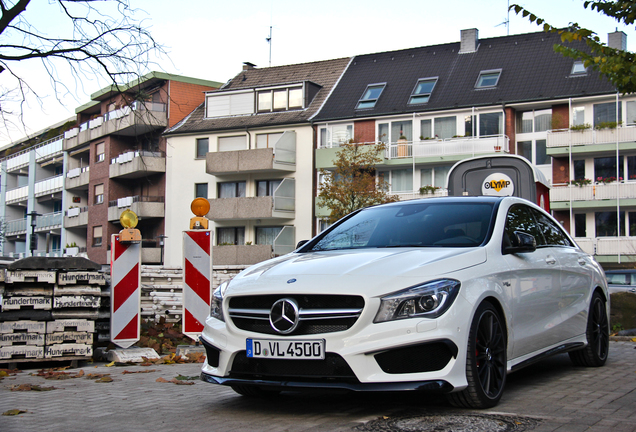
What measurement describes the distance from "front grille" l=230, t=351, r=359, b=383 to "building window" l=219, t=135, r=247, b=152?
42378 mm

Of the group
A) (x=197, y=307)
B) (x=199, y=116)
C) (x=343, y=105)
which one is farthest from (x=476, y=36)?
(x=197, y=307)

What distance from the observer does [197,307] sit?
33.2ft

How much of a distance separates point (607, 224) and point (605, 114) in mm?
5498

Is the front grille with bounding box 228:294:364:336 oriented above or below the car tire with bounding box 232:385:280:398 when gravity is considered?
above

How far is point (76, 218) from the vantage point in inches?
2334

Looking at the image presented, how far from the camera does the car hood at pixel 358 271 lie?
520 cm

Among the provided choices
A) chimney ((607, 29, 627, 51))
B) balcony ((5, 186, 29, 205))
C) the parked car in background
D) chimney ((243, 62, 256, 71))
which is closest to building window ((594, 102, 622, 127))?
chimney ((607, 29, 627, 51))

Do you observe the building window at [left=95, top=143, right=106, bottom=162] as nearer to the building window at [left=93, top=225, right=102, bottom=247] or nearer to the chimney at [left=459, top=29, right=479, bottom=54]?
the building window at [left=93, top=225, right=102, bottom=247]

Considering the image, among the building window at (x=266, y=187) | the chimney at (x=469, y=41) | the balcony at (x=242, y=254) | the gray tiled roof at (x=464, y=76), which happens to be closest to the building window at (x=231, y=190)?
the building window at (x=266, y=187)

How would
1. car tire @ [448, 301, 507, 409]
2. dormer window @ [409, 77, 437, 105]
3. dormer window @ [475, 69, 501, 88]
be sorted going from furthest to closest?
dormer window @ [409, 77, 437, 105], dormer window @ [475, 69, 501, 88], car tire @ [448, 301, 507, 409]

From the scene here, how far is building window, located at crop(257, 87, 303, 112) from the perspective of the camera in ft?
154

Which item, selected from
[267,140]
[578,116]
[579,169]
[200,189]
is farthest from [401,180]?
[200,189]

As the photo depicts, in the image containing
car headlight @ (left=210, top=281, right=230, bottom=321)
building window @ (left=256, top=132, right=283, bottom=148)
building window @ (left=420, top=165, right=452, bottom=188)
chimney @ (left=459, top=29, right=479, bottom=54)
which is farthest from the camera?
building window @ (left=256, top=132, right=283, bottom=148)

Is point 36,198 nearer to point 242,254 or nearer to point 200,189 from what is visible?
point 200,189
